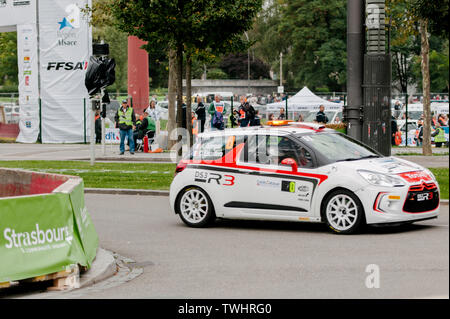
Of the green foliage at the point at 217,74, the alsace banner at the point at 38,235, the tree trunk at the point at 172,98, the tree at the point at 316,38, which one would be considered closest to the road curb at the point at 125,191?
the alsace banner at the point at 38,235

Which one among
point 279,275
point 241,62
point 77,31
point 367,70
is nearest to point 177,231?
point 279,275

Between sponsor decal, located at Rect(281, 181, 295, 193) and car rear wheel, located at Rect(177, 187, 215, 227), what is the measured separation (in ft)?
4.19

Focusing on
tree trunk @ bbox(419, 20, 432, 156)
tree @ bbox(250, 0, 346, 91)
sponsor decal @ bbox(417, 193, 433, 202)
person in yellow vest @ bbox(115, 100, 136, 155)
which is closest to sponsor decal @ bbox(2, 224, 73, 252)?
sponsor decal @ bbox(417, 193, 433, 202)

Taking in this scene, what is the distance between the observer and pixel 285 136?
41.4 feet

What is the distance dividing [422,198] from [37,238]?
5424 mm

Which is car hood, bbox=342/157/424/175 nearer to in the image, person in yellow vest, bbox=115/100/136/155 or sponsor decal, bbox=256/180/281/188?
sponsor decal, bbox=256/180/281/188

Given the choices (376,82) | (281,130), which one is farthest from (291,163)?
(376,82)

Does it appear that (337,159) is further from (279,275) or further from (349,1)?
(349,1)

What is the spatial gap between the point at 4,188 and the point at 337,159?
4872 millimetres

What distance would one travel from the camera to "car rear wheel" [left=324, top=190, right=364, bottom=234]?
11641mm

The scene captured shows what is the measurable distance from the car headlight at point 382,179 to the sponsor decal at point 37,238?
14.5 feet

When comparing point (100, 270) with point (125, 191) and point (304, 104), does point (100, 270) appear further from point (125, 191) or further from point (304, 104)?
point (304, 104)

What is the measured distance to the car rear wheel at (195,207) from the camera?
13086 millimetres

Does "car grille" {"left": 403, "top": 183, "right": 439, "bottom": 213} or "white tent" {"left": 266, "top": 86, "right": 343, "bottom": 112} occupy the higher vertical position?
"white tent" {"left": 266, "top": 86, "right": 343, "bottom": 112}
